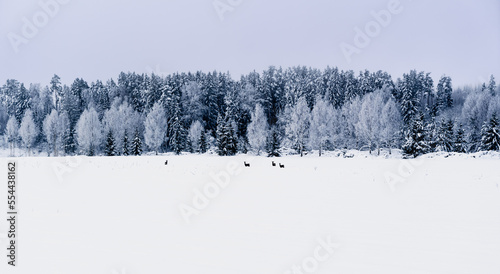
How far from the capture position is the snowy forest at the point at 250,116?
45.9 metres

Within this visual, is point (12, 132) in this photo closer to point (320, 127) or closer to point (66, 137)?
point (66, 137)

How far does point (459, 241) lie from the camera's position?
Answer: 15.9 feet

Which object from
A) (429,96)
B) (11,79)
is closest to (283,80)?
(429,96)

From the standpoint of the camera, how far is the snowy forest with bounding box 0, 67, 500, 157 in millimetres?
45906

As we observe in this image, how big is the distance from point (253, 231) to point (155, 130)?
50729 millimetres

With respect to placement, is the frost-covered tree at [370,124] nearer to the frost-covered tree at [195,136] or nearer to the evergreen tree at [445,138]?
the evergreen tree at [445,138]

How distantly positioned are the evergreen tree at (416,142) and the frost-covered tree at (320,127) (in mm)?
12957

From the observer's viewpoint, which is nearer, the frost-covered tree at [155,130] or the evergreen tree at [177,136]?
the frost-covered tree at [155,130]

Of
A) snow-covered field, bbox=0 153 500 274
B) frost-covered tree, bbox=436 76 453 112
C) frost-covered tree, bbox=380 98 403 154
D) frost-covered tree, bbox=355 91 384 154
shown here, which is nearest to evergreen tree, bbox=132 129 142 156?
frost-covered tree, bbox=355 91 384 154

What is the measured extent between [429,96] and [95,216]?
101m

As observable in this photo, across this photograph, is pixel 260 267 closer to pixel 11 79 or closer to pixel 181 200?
pixel 181 200

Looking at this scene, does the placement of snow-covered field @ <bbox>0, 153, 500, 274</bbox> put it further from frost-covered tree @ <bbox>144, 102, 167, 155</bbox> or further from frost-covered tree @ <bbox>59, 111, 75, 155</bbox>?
frost-covered tree @ <bbox>59, 111, 75, 155</bbox>

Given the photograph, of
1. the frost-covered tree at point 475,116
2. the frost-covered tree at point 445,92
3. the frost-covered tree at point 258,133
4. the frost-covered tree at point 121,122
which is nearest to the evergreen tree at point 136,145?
the frost-covered tree at point 121,122

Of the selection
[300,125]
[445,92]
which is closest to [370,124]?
[300,125]
